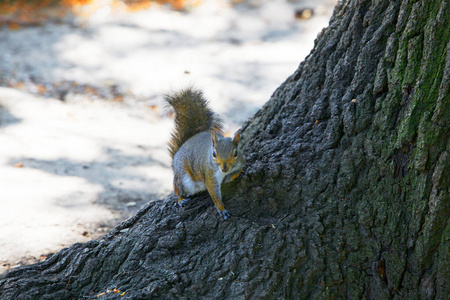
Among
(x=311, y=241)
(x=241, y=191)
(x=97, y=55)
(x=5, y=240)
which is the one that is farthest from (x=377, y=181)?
(x=97, y=55)

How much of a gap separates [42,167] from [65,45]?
3.28 meters

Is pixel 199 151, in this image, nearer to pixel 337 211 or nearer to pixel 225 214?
pixel 225 214

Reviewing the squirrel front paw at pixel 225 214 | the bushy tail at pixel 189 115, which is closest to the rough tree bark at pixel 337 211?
the squirrel front paw at pixel 225 214

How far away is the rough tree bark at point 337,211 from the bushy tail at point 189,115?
601 millimetres

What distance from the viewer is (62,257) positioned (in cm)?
219

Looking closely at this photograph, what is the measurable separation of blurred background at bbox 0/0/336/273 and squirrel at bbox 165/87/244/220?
152mm

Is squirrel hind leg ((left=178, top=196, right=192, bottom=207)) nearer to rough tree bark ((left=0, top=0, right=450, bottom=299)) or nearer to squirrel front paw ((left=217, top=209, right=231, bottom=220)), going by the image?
rough tree bark ((left=0, top=0, right=450, bottom=299))

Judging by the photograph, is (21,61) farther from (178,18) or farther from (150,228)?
(150,228)

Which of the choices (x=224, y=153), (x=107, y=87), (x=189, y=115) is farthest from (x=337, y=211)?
(x=107, y=87)

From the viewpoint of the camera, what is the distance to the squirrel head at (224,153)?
2.19 metres

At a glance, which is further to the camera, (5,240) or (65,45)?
(65,45)

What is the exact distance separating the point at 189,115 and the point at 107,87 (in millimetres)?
3380

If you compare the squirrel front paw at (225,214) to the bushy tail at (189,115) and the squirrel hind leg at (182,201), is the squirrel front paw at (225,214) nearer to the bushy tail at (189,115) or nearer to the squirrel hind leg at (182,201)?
the squirrel hind leg at (182,201)

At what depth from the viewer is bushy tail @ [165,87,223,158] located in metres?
2.70
